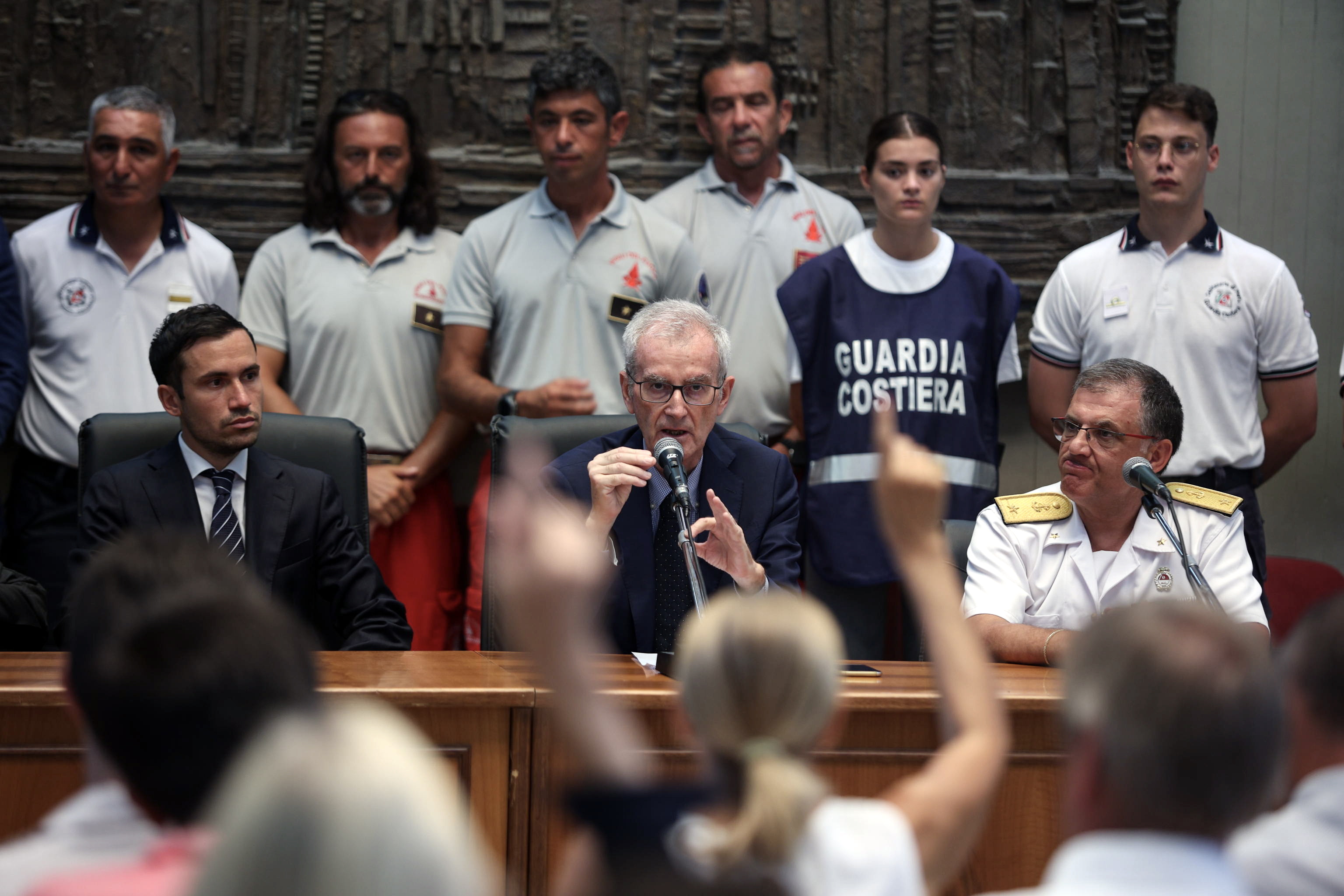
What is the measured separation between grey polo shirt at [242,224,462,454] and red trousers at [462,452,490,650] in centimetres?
29

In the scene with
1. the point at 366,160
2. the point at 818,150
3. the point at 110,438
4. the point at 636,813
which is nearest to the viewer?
the point at 636,813

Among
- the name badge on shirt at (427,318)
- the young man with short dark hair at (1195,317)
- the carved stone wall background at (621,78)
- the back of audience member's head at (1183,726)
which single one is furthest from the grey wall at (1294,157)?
the back of audience member's head at (1183,726)

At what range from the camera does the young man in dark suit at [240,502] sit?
9.33 feet

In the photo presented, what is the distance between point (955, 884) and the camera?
214 cm

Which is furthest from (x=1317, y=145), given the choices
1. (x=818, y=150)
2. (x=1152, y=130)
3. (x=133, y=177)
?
(x=133, y=177)

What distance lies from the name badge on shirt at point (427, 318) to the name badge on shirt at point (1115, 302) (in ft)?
5.98

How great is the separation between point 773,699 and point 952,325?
8.98 feet

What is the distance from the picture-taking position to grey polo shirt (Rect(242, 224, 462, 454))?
3812 mm

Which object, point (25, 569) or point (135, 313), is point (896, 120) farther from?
point (25, 569)

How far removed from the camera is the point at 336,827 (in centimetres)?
72

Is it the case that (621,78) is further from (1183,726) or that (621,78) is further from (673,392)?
(1183,726)

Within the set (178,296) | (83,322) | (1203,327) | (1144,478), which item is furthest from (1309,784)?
(83,322)

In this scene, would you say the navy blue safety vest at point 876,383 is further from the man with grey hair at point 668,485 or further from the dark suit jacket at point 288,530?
the dark suit jacket at point 288,530

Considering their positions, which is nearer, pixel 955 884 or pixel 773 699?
pixel 773 699
